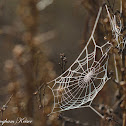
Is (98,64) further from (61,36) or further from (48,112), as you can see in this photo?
(61,36)

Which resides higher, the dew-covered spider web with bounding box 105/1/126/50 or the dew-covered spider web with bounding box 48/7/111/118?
the dew-covered spider web with bounding box 105/1/126/50

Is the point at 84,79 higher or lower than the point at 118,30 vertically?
lower

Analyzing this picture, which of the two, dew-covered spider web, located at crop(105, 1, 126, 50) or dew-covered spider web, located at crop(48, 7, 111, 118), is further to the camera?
dew-covered spider web, located at crop(48, 7, 111, 118)

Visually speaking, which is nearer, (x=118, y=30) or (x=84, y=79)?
(x=118, y=30)

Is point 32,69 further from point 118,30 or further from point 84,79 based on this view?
point 118,30

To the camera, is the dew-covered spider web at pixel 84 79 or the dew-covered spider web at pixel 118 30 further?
the dew-covered spider web at pixel 84 79

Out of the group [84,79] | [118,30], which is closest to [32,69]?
[84,79]

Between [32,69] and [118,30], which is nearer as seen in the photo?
[118,30]

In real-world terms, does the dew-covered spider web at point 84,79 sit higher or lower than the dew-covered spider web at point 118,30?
lower
